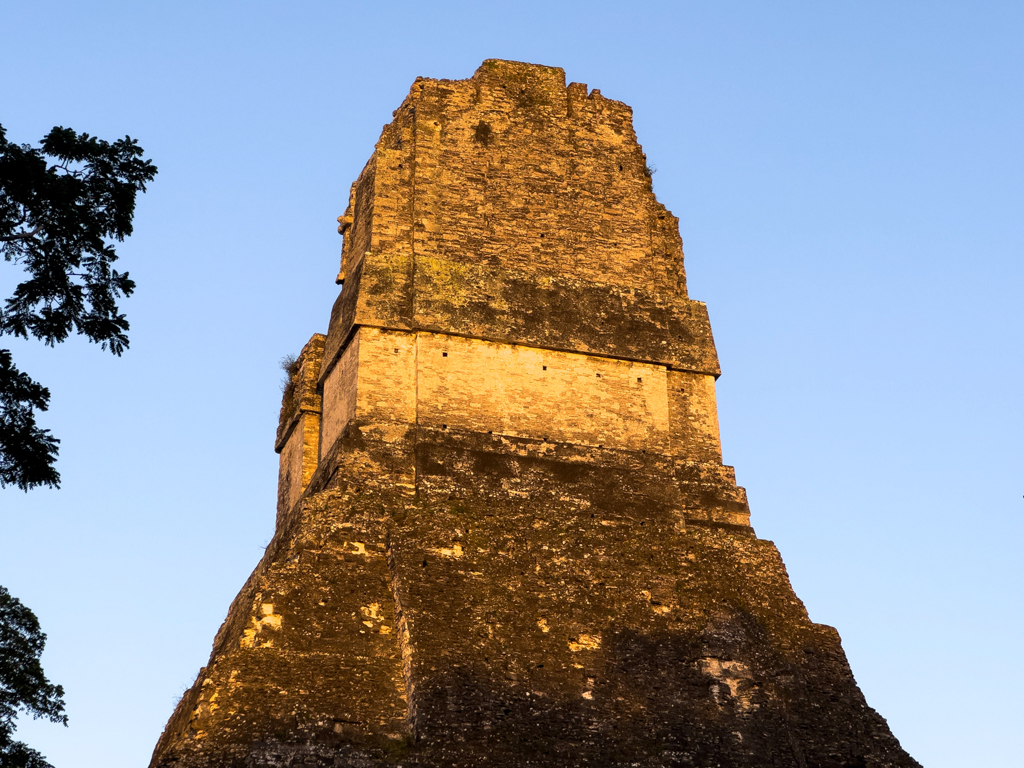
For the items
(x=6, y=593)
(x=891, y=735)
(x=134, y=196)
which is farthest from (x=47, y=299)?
(x=891, y=735)

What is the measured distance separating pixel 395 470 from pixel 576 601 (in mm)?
2582

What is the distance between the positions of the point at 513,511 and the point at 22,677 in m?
5.70

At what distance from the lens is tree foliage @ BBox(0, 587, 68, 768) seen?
14.3 m

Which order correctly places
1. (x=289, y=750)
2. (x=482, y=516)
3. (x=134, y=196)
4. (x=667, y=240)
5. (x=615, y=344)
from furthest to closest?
1. (x=667, y=240)
2. (x=615, y=344)
3. (x=482, y=516)
4. (x=134, y=196)
5. (x=289, y=750)

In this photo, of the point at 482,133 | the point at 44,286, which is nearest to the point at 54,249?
the point at 44,286

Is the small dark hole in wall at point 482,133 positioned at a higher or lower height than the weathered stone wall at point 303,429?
higher

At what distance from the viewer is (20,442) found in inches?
570

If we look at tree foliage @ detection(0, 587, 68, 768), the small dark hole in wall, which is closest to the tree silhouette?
tree foliage @ detection(0, 587, 68, 768)

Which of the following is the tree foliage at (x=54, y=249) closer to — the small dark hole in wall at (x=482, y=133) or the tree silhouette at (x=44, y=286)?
the tree silhouette at (x=44, y=286)

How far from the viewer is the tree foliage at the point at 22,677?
14.3 meters

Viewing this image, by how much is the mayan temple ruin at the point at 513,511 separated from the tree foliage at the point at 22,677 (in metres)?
1.15

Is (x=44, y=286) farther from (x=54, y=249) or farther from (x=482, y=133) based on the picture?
(x=482, y=133)

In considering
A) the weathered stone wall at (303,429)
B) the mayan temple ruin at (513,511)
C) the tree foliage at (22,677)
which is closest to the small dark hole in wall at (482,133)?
Result: the mayan temple ruin at (513,511)

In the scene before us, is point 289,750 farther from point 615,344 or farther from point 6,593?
point 615,344
